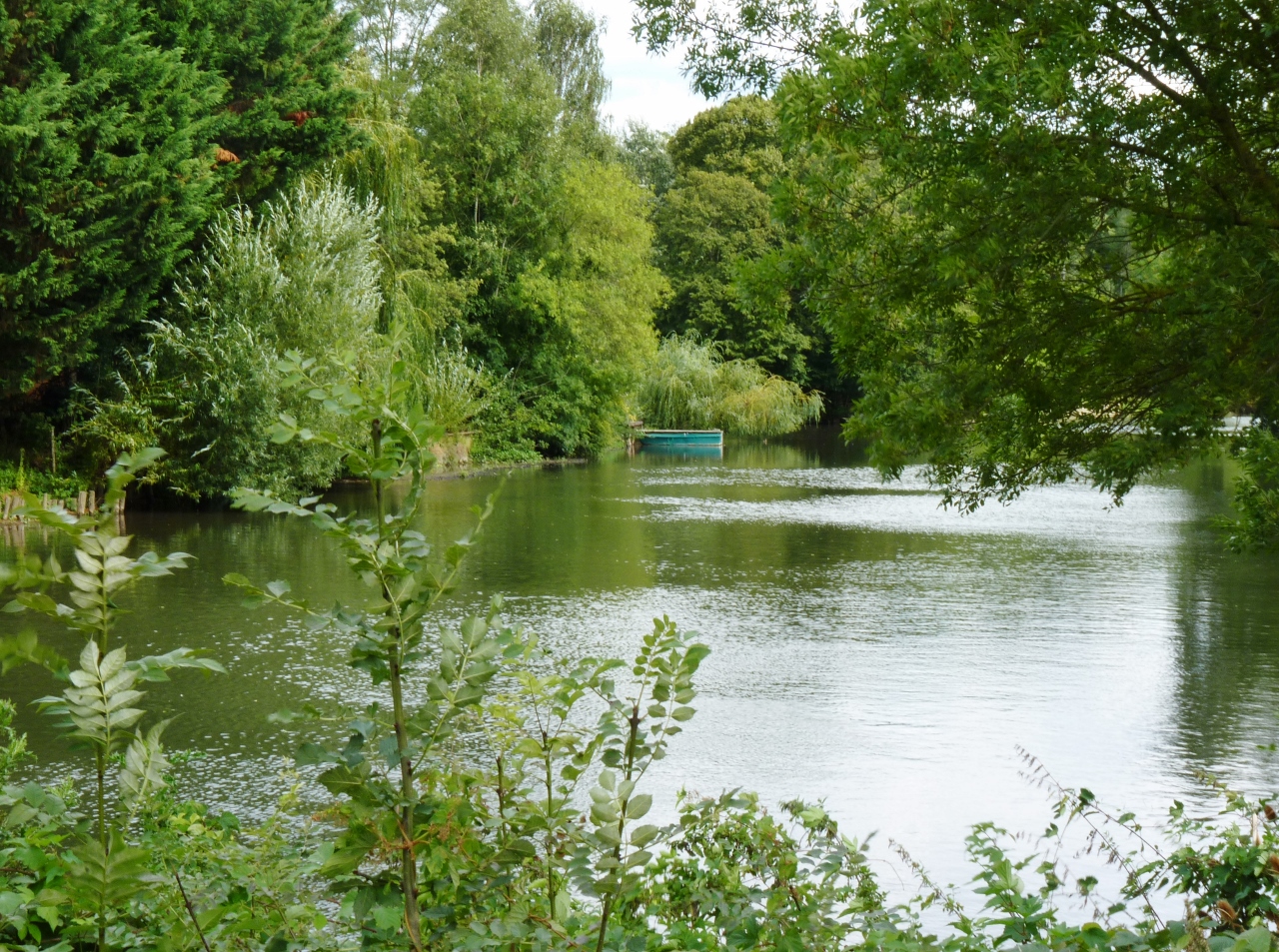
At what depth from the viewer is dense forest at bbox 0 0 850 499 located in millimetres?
16125

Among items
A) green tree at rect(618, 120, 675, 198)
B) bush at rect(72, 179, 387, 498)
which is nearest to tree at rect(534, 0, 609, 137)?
green tree at rect(618, 120, 675, 198)

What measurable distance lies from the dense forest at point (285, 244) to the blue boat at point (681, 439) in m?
3.85

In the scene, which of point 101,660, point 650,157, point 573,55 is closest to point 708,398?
point 573,55

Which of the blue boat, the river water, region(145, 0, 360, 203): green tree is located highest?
region(145, 0, 360, 203): green tree

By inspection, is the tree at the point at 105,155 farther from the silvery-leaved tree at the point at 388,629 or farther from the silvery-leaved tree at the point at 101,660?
the silvery-leaved tree at the point at 101,660

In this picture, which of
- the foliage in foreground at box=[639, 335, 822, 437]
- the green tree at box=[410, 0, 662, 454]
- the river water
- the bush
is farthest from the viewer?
the foliage in foreground at box=[639, 335, 822, 437]

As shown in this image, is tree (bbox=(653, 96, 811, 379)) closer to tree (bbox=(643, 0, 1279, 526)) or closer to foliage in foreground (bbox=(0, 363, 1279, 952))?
tree (bbox=(643, 0, 1279, 526))

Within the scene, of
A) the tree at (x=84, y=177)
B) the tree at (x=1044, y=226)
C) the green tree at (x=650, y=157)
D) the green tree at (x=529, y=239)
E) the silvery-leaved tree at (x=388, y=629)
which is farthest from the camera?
the green tree at (x=650, y=157)

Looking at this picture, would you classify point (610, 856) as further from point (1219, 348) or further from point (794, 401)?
point (794, 401)

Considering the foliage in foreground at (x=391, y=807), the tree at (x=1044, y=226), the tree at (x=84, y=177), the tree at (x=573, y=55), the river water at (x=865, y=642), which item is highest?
the tree at (x=573, y=55)

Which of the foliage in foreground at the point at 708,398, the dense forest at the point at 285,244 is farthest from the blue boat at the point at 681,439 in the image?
the dense forest at the point at 285,244

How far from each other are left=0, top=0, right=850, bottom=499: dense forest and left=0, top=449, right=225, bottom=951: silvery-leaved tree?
0.49 metres

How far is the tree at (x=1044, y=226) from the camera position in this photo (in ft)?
17.3

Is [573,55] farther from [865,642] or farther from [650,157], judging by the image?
[865,642]
